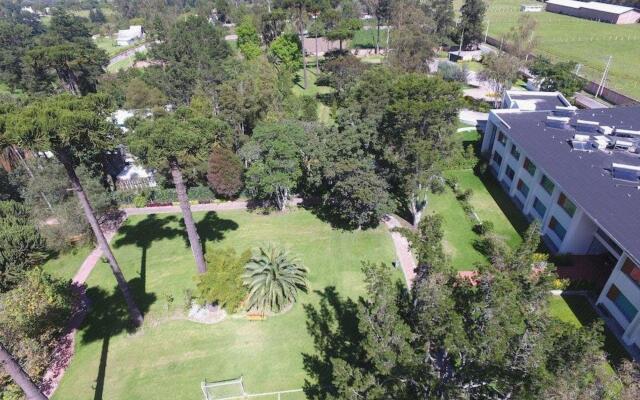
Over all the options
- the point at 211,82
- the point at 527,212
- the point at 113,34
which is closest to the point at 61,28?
the point at 211,82

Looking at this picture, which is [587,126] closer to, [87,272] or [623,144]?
[623,144]

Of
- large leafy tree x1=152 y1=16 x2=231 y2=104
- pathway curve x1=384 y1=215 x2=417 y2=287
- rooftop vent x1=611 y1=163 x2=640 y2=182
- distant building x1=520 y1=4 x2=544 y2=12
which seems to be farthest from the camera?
distant building x1=520 y1=4 x2=544 y2=12

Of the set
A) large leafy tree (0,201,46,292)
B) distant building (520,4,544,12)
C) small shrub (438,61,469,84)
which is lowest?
small shrub (438,61,469,84)

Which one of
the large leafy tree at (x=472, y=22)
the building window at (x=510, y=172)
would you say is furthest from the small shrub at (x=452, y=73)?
the building window at (x=510, y=172)

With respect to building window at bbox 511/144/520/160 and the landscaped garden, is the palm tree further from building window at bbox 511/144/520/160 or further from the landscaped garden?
building window at bbox 511/144/520/160

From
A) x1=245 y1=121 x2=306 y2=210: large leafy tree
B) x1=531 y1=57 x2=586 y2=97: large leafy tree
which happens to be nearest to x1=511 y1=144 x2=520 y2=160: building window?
x1=245 y1=121 x2=306 y2=210: large leafy tree

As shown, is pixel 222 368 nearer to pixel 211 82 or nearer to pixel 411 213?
pixel 411 213

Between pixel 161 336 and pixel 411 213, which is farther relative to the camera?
pixel 411 213

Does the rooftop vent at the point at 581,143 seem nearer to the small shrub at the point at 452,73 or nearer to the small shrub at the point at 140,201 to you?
the small shrub at the point at 452,73
